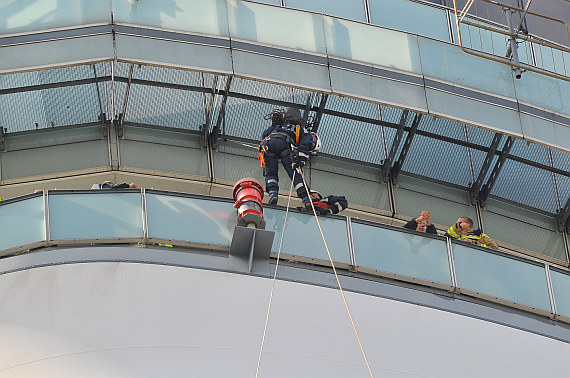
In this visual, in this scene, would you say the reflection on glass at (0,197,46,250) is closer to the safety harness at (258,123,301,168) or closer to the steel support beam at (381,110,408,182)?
the safety harness at (258,123,301,168)

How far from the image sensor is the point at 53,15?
23.4m

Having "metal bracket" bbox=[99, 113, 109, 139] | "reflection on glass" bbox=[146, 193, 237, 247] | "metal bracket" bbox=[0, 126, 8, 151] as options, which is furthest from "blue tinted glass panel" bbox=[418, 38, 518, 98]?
"metal bracket" bbox=[0, 126, 8, 151]

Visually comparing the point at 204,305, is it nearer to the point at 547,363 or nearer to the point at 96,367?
the point at 96,367

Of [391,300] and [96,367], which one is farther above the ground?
[391,300]

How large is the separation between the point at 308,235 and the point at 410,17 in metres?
7.91

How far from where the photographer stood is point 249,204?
1933 centimetres

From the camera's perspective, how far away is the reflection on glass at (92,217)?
19.2 metres

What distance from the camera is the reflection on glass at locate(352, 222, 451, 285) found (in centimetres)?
2005

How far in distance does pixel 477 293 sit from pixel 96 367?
21.6 ft

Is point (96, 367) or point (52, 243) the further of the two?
point (52, 243)

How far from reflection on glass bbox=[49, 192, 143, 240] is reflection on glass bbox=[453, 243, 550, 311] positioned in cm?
536

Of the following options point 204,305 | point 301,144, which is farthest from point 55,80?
point 204,305

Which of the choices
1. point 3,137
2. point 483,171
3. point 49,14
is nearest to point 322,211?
point 49,14

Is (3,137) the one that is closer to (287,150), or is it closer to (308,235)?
(287,150)
